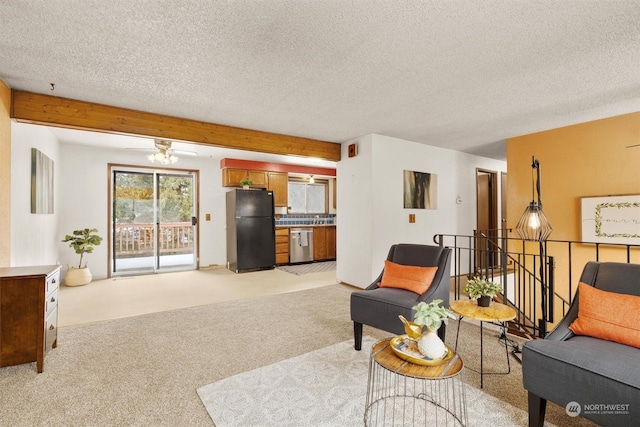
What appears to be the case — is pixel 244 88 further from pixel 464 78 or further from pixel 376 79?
pixel 464 78

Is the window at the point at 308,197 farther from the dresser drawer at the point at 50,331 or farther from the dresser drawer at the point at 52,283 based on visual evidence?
the dresser drawer at the point at 50,331

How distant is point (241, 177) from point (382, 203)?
322 cm

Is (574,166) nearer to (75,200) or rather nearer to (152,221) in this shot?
(152,221)

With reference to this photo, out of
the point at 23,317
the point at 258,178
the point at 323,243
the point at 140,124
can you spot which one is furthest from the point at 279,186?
the point at 23,317

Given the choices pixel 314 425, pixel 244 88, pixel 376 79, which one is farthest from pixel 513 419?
pixel 244 88

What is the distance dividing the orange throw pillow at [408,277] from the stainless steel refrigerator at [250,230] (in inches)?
148

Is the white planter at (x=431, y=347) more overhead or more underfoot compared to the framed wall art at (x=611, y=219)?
more underfoot

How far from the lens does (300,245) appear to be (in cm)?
695

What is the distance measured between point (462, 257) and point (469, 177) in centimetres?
158

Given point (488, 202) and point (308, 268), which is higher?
point (488, 202)

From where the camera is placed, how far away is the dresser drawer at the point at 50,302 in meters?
2.29

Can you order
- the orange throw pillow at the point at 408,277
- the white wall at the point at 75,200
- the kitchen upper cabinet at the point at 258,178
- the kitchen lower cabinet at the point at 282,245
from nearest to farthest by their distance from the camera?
the orange throw pillow at the point at 408,277 → the white wall at the point at 75,200 → the kitchen upper cabinet at the point at 258,178 → the kitchen lower cabinet at the point at 282,245

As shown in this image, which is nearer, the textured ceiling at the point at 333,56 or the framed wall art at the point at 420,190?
the textured ceiling at the point at 333,56

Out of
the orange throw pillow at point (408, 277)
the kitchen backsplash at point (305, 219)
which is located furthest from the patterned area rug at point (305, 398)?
the kitchen backsplash at point (305, 219)
